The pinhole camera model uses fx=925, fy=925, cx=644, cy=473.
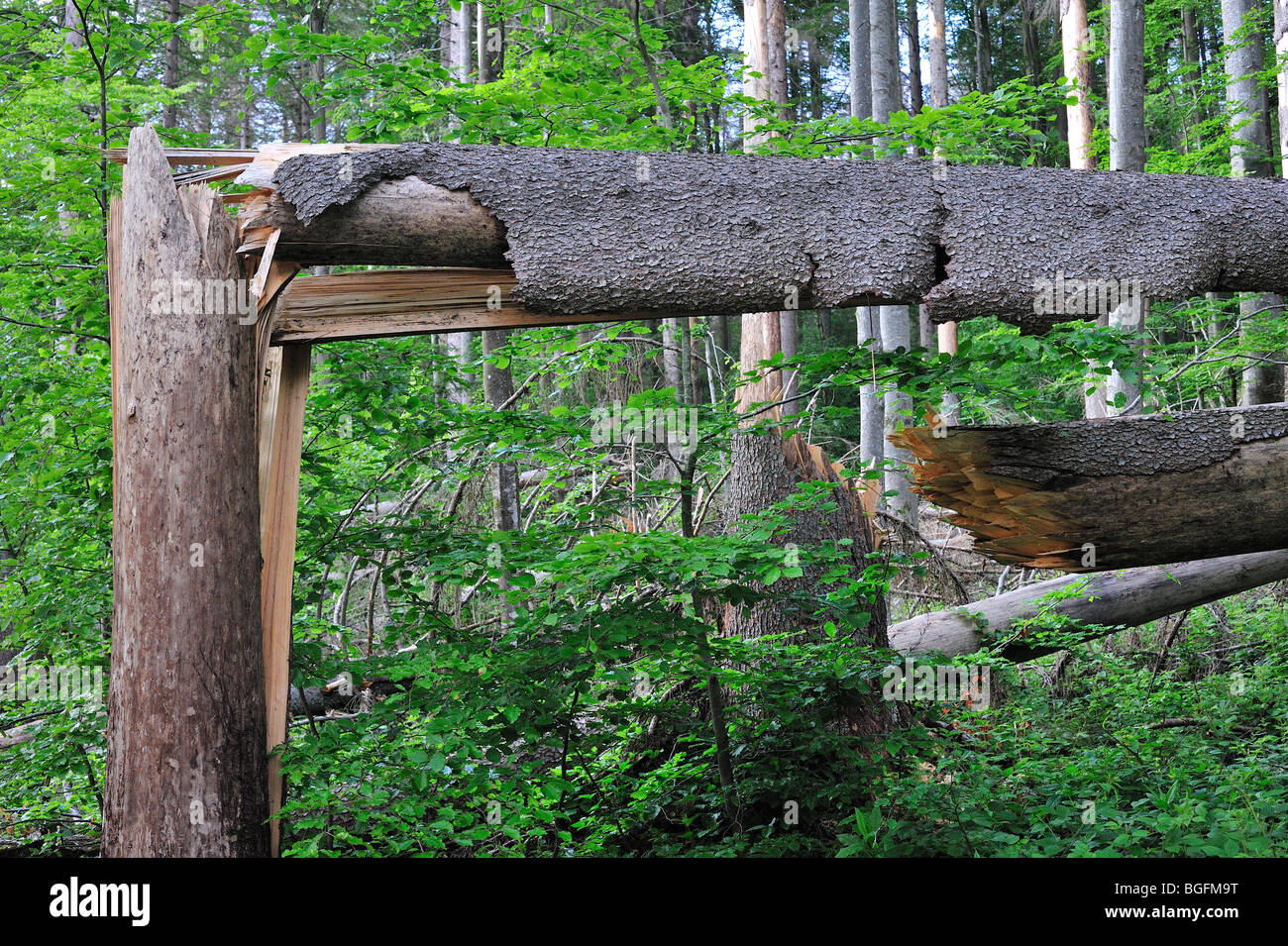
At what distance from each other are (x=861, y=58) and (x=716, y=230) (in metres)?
9.79

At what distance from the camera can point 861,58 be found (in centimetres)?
1176

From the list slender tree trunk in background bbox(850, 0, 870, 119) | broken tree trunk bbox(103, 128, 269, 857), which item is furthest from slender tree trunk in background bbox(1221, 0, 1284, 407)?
broken tree trunk bbox(103, 128, 269, 857)

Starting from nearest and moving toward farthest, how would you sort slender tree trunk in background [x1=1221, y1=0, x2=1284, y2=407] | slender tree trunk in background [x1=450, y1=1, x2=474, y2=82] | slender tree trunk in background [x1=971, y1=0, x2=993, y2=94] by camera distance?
slender tree trunk in background [x1=1221, y1=0, x2=1284, y2=407] → slender tree trunk in background [x1=450, y1=1, x2=474, y2=82] → slender tree trunk in background [x1=971, y1=0, x2=993, y2=94]

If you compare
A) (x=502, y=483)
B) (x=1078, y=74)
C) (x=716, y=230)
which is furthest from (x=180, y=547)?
(x=1078, y=74)

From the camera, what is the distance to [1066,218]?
138 inches

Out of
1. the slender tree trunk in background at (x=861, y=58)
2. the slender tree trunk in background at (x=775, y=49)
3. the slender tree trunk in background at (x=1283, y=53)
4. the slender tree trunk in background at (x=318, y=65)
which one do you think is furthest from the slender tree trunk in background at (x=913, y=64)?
the slender tree trunk in background at (x=1283, y=53)

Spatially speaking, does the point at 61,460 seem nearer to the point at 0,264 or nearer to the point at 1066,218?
the point at 0,264

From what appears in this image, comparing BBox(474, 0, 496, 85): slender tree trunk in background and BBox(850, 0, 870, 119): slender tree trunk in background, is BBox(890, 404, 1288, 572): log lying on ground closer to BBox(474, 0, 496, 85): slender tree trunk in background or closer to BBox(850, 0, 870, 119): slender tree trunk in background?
BBox(474, 0, 496, 85): slender tree trunk in background

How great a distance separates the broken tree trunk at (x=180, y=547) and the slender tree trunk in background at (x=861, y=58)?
1006 cm

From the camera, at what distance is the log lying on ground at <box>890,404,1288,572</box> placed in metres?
3.74

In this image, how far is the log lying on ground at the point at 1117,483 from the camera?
3.74 metres

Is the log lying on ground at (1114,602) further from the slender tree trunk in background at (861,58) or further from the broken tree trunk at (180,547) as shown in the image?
the slender tree trunk in background at (861,58)

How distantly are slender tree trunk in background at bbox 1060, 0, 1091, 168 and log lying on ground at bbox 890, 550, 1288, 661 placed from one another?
613 centimetres
